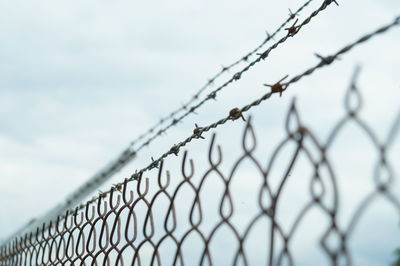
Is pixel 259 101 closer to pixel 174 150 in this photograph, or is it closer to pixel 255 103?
pixel 255 103

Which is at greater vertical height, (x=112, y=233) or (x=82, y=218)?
(x=82, y=218)

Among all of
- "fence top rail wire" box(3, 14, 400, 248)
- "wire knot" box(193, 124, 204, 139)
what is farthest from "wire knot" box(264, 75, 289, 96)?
"wire knot" box(193, 124, 204, 139)

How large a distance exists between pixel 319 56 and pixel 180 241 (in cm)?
65

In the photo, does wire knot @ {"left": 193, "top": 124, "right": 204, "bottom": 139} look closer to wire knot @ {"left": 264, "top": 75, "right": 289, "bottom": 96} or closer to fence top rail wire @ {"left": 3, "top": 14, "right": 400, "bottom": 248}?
fence top rail wire @ {"left": 3, "top": 14, "right": 400, "bottom": 248}

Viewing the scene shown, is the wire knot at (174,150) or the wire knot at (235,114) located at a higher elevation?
the wire knot at (174,150)

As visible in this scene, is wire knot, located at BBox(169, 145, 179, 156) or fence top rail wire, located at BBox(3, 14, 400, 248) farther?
wire knot, located at BBox(169, 145, 179, 156)

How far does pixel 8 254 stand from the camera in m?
4.04

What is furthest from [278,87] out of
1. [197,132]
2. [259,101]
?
[197,132]

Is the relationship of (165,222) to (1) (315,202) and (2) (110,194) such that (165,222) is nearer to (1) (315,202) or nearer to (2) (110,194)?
(2) (110,194)

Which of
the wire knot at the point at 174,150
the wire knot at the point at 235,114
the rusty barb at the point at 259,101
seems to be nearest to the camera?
the rusty barb at the point at 259,101

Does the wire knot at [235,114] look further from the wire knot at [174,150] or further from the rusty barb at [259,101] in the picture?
the wire knot at [174,150]

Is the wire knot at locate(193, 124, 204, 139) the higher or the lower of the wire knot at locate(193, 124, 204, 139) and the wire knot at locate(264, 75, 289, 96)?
the higher

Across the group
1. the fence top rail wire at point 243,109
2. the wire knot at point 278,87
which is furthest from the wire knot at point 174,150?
the wire knot at point 278,87

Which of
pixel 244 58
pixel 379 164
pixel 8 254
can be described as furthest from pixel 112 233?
pixel 8 254
